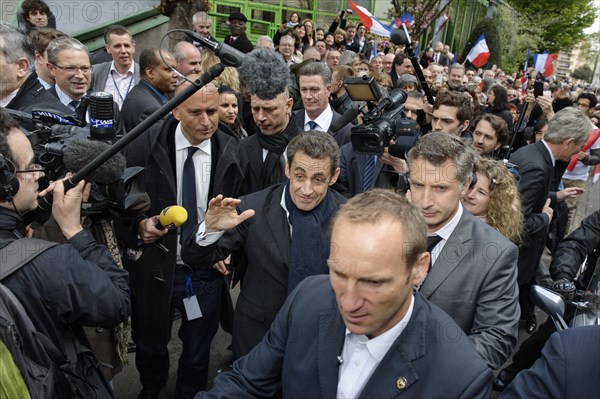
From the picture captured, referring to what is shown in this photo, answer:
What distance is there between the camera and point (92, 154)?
201cm

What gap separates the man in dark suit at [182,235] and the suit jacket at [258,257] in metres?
0.44

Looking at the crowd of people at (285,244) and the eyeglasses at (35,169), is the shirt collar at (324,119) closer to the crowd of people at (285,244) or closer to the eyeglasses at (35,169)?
the crowd of people at (285,244)

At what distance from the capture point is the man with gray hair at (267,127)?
3273 millimetres

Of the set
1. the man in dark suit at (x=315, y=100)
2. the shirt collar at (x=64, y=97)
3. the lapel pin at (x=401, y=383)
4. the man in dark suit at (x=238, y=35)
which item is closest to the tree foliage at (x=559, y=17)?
the man in dark suit at (x=238, y=35)

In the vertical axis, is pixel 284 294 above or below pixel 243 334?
above

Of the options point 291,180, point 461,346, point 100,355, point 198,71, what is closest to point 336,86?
point 198,71

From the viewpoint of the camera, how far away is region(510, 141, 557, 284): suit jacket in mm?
3662

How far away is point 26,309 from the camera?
169cm

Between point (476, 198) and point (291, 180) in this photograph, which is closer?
point (291, 180)

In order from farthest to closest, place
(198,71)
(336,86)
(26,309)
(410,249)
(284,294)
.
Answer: (336,86), (198,71), (284,294), (26,309), (410,249)

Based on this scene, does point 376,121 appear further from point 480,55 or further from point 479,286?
point 480,55

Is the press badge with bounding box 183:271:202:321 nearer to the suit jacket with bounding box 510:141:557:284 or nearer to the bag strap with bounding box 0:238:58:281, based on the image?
the bag strap with bounding box 0:238:58:281

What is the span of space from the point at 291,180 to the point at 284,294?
1.83ft

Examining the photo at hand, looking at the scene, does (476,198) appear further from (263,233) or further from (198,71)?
(198,71)
